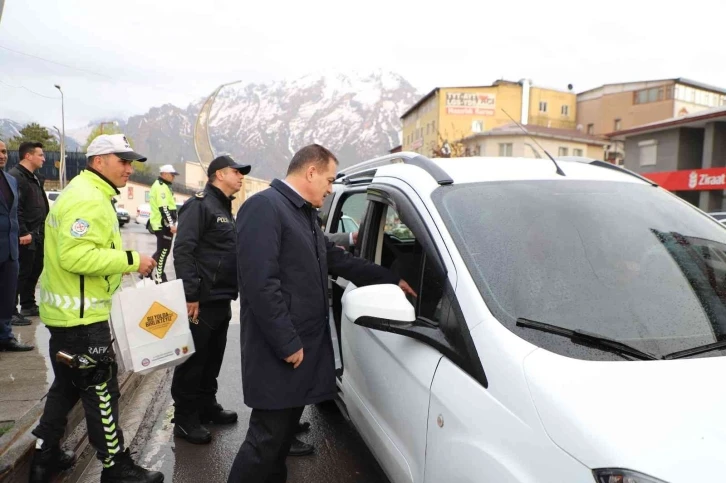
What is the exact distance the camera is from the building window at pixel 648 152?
31.1 metres

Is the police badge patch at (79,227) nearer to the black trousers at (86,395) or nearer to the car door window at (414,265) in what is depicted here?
the black trousers at (86,395)

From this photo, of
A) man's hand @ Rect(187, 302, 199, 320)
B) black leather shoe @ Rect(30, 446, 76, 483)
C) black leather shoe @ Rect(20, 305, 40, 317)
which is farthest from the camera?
black leather shoe @ Rect(20, 305, 40, 317)

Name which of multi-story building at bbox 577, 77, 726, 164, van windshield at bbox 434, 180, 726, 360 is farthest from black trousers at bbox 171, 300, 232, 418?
multi-story building at bbox 577, 77, 726, 164

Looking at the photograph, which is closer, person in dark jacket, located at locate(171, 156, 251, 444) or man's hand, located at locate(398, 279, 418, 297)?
man's hand, located at locate(398, 279, 418, 297)

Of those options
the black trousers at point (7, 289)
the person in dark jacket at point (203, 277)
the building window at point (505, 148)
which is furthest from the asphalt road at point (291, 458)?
the building window at point (505, 148)

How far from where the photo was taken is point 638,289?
195cm

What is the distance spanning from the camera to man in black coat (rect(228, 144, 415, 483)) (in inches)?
94.9

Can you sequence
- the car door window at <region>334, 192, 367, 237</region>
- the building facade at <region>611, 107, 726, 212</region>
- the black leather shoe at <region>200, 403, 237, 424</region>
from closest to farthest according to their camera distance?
the car door window at <region>334, 192, 367, 237</region> → the black leather shoe at <region>200, 403, 237, 424</region> → the building facade at <region>611, 107, 726, 212</region>

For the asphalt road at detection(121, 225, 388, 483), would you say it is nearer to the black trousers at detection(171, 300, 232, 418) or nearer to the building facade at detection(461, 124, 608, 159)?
the black trousers at detection(171, 300, 232, 418)

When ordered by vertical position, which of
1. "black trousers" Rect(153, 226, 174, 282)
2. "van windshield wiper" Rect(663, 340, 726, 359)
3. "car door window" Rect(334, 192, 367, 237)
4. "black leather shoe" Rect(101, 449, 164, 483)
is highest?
"car door window" Rect(334, 192, 367, 237)

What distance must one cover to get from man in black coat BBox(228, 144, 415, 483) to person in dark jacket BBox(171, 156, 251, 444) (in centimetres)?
110

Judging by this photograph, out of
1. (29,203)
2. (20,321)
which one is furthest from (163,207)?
(20,321)

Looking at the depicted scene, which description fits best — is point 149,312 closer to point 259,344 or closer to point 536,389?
point 259,344

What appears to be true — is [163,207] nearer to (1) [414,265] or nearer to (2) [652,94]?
(1) [414,265]
